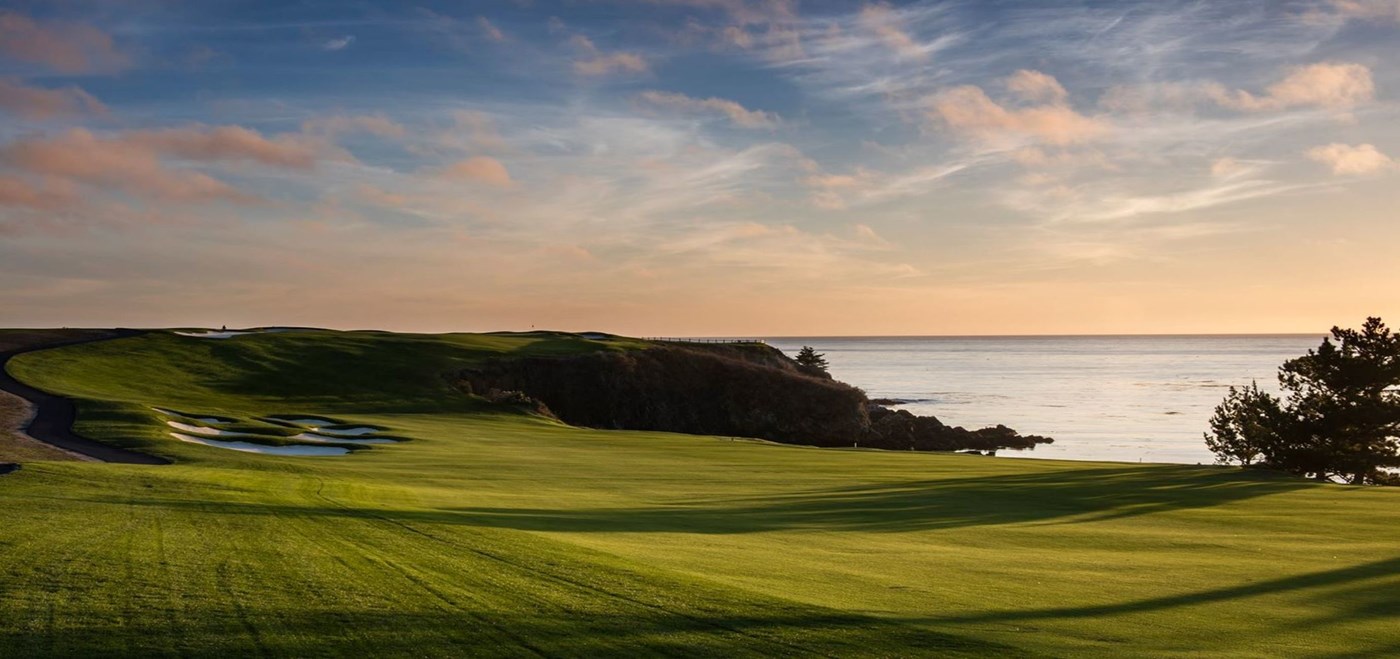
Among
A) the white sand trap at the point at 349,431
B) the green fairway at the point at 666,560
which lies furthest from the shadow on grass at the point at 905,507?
the white sand trap at the point at 349,431

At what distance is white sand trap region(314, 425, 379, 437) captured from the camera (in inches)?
1634

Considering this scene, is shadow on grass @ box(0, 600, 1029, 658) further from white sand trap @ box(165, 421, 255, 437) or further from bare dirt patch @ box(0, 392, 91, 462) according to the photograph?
white sand trap @ box(165, 421, 255, 437)

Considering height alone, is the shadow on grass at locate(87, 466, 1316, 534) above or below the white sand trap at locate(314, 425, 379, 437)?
above

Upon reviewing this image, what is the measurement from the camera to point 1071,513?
25.0 meters

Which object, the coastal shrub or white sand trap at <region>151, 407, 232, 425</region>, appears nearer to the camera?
white sand trap at <region>151, 407, 232, 425</region>

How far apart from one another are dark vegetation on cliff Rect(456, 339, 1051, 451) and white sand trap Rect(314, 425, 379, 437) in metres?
24.1

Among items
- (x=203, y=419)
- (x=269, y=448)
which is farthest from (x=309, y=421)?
(x=269, y=448)

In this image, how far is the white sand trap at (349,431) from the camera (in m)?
41.5

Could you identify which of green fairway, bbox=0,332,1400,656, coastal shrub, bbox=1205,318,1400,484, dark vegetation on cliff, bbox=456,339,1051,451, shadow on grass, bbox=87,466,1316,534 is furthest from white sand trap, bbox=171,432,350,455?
coastal shrub, bbox=1205,318,1400,484

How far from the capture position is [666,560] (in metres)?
14.8

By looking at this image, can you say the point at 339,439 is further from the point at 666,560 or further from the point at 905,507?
the point at 666,560

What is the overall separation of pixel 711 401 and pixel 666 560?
62.5 meters

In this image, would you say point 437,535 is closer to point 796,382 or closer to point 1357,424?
point 1357,424

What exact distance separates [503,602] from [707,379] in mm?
67548
